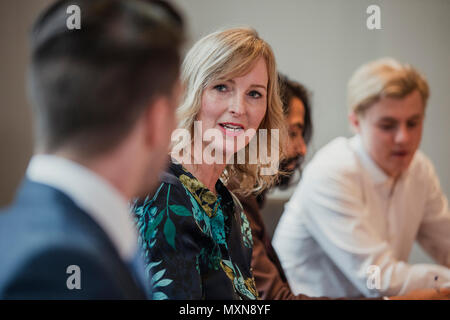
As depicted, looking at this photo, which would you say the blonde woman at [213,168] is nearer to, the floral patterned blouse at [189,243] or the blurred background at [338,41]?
the floral patterned blouse at [189,243]

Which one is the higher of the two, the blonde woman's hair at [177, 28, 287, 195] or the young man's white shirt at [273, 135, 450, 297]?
the blonde woman's hair at [177, 28, 287, 195]

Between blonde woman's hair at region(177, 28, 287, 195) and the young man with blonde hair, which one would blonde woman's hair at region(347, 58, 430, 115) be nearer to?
the young man with blonde hair

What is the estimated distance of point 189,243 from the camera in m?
0.57

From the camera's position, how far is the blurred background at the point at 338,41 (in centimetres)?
88

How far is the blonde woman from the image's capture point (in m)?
0.57

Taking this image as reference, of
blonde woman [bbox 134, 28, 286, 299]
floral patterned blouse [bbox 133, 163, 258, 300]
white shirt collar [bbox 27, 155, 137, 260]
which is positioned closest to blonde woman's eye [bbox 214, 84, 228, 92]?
blonde woman [bbox 134, 28, 286, 299]

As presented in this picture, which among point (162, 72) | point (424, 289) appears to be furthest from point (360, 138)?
point (162, 72)

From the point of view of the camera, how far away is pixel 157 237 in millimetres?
554

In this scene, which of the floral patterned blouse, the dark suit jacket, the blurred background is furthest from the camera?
the blurred background

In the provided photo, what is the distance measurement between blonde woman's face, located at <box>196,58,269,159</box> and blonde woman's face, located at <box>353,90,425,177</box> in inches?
12.7

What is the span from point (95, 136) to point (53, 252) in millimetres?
74

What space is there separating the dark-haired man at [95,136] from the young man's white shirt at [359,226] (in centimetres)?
70
